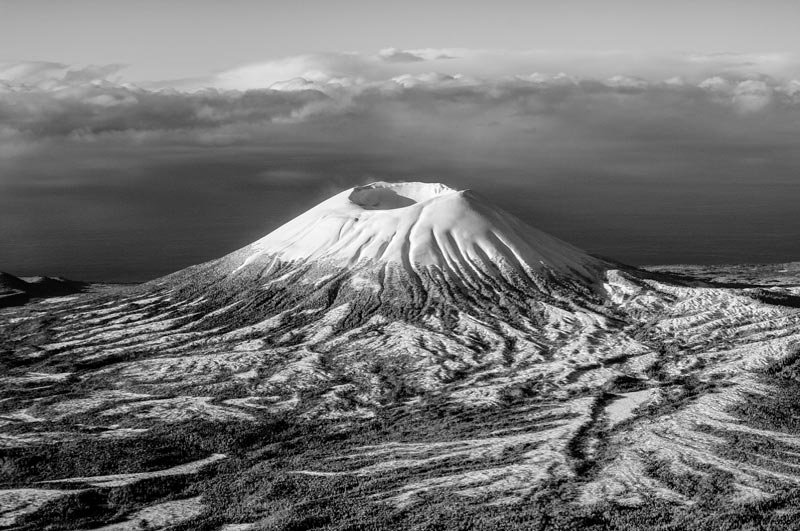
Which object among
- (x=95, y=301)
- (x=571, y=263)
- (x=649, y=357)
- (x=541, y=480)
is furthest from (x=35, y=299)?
(x=541, y=480)

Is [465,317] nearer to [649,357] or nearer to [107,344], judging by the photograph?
[649,357]

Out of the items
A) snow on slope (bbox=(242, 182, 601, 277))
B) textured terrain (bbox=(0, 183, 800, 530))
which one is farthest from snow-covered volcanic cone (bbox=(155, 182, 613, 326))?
textured terrain (bbox=(0, 183, 800, 530))

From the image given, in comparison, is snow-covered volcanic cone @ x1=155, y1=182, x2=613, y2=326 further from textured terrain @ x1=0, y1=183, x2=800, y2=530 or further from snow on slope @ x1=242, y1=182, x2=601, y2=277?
textured terrain @ x1=0, y1=183, x2=800, y2=530

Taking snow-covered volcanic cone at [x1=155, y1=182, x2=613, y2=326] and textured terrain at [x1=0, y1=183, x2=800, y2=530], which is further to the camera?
snow-covered volcanic cone at [x1=155, y1=182, x2=613, y2=326]

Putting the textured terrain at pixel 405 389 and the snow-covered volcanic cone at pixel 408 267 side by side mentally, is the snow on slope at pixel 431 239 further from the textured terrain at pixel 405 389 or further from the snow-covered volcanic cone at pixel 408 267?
the textured terrain at pixel 405 389

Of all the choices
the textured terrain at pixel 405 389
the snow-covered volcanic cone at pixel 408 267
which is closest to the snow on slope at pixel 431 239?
the snow-covered volcanic cone at pixel 408 267

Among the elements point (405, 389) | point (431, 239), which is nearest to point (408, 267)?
point (431, 239)
